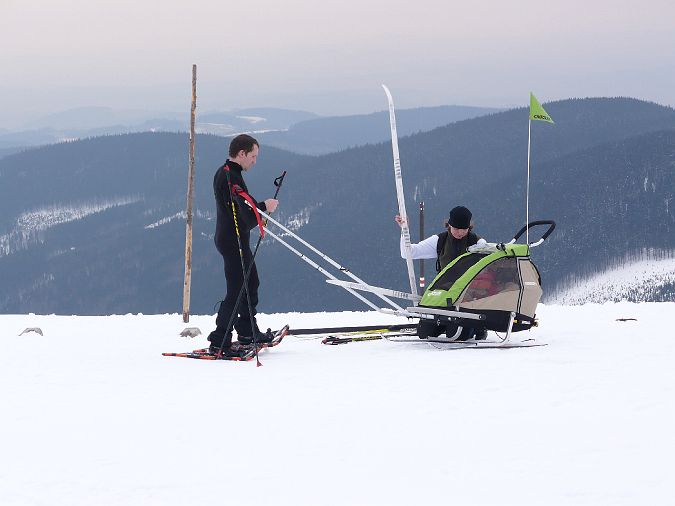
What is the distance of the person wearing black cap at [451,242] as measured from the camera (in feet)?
33.8

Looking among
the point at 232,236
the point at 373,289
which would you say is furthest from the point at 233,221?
the point at 373,289

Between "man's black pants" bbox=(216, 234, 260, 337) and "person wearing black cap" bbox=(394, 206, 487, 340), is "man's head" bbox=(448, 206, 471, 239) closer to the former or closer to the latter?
"person wearing black cap" bbox=(394, 206, 487, 340)

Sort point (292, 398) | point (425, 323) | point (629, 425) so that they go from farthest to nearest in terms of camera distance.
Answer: point (425, 323) → point (292, 398) → point (629, 425)

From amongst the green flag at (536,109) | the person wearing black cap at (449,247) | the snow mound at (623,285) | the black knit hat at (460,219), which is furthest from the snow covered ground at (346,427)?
the snow mound at (623,285)

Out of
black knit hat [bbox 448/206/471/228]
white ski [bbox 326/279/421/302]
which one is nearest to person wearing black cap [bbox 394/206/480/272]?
black knit hat [bbox 448/206/471/228]

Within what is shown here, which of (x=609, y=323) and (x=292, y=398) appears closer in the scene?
(x=292, y=398)

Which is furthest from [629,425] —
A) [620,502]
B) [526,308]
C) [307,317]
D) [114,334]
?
[307,317]

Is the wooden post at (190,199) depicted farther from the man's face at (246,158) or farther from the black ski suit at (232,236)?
the man's face at (246,158)

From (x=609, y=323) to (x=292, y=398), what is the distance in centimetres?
669

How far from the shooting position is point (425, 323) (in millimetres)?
10148

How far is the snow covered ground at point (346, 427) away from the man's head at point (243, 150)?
2.10 m

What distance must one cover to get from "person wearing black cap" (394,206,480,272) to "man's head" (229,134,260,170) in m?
2.01

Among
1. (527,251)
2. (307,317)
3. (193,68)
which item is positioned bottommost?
(307,317)

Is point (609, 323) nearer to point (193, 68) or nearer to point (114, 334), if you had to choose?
point (114, 334)
